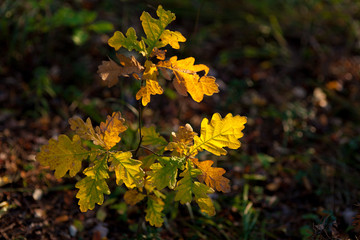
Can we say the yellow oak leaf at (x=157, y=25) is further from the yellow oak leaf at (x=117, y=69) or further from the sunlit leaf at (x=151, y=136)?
the sunlit leaf at (x=151, y=136)

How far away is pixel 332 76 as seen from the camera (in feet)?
10.2

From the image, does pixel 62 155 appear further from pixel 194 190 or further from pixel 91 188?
pixel 194 190

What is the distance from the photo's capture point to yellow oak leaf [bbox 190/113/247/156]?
128 cm

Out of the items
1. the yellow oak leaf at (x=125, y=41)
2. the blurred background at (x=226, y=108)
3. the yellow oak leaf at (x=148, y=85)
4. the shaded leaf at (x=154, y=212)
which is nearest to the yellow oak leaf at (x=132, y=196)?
the shaded leaf at (x=154, y=212)

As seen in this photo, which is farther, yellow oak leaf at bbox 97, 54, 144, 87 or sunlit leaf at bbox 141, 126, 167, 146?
sunlit leaf at bbox 141, 126, 167, 146

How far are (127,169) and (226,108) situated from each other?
163 centimetres

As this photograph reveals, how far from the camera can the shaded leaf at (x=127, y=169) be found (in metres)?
1.24

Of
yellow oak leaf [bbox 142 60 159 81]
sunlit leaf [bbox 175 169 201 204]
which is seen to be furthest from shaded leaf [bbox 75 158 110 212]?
yellow oak leaf [bbox 142 60 159 81]

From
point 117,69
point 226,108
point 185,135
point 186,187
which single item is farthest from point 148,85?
point 226,108

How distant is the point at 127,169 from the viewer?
1.25 m

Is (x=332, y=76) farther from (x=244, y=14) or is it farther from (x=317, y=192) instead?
(x=317, y=192)

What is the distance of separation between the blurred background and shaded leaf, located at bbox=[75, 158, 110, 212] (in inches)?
19.3

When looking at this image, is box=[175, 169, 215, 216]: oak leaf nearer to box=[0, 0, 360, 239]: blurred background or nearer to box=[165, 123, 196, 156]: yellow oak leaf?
box=[165, 123, 196, 156]: yellow oak leaf

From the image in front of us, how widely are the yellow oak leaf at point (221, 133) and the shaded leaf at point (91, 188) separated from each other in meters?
0.39
